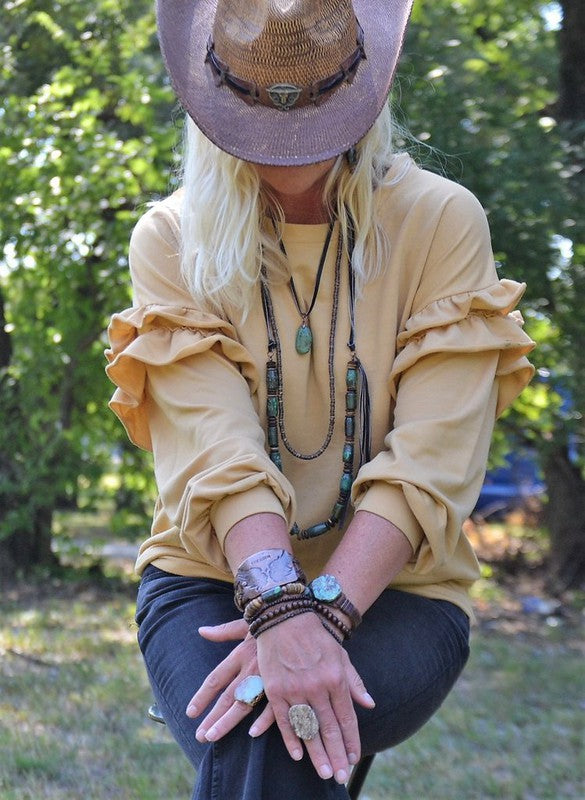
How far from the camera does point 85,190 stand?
5.08 meters

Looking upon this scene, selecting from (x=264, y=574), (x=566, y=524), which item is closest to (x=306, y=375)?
(x=264, y=574)

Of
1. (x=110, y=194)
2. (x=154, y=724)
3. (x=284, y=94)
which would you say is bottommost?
(x=154, y=724)

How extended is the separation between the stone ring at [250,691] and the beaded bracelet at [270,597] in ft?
0.34

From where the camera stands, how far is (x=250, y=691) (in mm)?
1812

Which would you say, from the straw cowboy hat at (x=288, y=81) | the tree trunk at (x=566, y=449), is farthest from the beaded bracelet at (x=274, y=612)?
the tree trunk at (x=566, y=449)

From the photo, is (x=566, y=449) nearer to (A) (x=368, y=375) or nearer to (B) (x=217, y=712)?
(A) (x=368, y=375)

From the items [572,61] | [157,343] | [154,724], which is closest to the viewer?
[157,343]

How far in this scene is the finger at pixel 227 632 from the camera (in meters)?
1.94

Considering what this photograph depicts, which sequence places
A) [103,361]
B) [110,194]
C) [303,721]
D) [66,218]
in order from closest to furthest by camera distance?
[303,721]
[110,194]
[66,218]
[103,361]

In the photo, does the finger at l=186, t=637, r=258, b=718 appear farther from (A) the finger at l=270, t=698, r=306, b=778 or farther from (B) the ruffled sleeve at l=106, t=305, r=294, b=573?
(B) the ruffled sleeve at l=106, t=305, r=294, b=573

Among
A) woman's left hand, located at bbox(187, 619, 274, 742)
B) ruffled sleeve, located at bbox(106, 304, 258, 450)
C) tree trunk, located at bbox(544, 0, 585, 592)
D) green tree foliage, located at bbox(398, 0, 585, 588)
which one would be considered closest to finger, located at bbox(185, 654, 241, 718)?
woman's left hand, located at bbox(187, 619, 274, 742)

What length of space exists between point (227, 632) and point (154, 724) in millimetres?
2066

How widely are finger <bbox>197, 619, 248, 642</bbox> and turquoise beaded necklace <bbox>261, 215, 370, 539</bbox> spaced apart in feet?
0.91

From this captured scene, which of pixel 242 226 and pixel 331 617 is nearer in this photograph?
pixel 331 617
